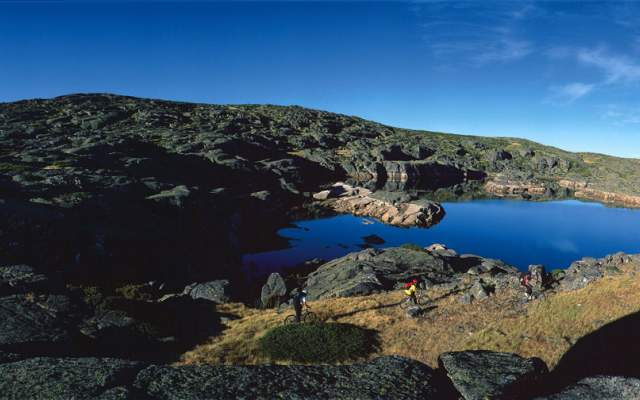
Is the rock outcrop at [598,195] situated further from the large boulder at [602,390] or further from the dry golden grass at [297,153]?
the large boulder at [602,390]

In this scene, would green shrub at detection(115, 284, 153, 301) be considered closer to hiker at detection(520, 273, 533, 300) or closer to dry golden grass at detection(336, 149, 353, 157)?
hiker at detection(520, 273, 533, 300)

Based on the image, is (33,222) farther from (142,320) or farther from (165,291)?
(142,320)

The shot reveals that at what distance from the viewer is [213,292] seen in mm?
33625

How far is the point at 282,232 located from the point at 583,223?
257ft

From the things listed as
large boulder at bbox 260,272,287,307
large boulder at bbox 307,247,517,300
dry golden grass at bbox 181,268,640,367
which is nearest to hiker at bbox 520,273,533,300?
dry golden grass at bbox 181,268,640,367

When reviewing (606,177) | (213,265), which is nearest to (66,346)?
(213,265)

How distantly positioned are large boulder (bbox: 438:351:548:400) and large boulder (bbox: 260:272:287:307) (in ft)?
89.5

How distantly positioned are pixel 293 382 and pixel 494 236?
8251 centimetres

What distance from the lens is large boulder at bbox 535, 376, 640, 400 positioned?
18.2 feet

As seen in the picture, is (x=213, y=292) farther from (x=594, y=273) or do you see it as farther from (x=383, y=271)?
(x=594, y=273)

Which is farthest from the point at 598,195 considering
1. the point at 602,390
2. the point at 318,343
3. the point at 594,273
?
the point at 602,390

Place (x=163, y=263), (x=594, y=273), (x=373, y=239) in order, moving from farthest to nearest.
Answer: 1. (x=373, y=239)
2. (x=163, y=263)
3. (x=594, y=273)

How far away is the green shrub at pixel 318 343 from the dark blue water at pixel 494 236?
33258 mm

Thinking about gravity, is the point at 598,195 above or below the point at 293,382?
above
